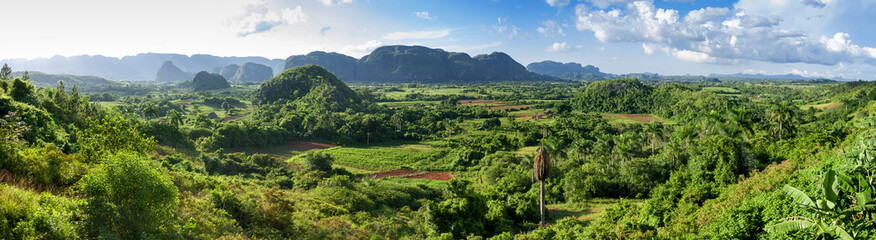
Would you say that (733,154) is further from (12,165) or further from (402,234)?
(12,165)

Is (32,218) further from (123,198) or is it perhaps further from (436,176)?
(436,176)

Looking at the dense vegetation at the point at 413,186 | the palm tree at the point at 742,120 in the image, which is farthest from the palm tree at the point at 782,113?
the palm tree at the point at 742,120

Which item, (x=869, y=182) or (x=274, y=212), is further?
(x=274, y=212)

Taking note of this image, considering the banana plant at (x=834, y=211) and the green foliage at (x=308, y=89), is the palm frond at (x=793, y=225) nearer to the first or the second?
the banana plant at (x=834, y=211)

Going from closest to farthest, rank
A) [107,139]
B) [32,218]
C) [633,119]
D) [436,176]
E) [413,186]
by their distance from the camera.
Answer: [32,218] → [107,139] → [413,186] → [436,176] → [633,119]

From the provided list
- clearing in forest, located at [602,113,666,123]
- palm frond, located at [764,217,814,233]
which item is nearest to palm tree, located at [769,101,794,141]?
palm frond, located at [764,217,814,233]

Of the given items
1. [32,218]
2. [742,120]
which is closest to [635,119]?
[742,120]

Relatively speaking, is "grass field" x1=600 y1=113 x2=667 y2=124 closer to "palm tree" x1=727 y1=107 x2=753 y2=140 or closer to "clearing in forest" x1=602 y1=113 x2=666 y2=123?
"clearing in forest" x1=602 y1=113 x2=666 y2=123

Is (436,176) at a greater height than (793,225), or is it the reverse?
(793,225)

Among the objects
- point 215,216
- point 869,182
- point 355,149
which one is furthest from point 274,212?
point 355,149

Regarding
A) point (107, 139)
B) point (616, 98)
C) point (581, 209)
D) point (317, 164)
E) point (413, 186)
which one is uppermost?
point (107, 139)
